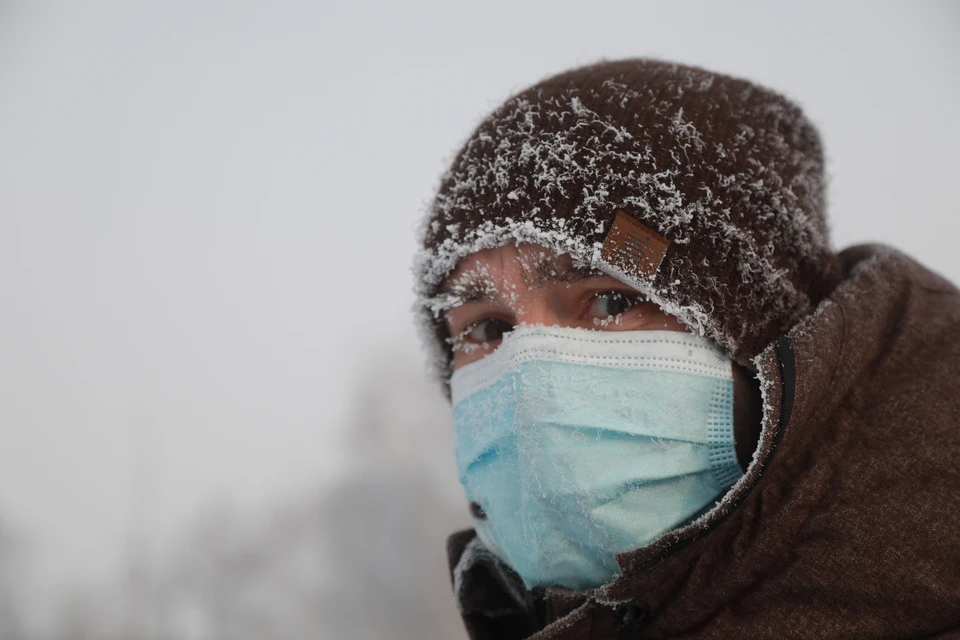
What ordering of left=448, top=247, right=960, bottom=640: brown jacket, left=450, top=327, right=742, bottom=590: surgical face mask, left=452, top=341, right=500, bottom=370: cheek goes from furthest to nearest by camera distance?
left=452, top=341, right=500, bottom=370: cheek
left=450, top=327, right=742, bottom=590: surgical face mask
left=448, top=247, right=960, bottom=640: brown jacket

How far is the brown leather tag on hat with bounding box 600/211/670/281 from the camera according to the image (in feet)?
3.52

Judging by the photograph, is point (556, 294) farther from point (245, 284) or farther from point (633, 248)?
point (245, 284)

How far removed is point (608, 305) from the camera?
114cm

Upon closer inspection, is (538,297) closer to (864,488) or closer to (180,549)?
(864,488)

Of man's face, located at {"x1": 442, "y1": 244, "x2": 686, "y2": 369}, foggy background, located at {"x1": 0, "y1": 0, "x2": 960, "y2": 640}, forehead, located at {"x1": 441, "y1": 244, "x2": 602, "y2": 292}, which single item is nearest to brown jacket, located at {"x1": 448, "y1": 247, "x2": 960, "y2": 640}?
man's face, located at {"x1": 442, "y1": 244, "x2": 686, "y2": 369}

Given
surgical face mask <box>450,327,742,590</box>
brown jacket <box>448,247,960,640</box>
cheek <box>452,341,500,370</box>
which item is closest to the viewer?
brown jacket <box>448,247,960,640</box>

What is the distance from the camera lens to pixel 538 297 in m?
1.13

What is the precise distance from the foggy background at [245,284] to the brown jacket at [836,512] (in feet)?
3.31

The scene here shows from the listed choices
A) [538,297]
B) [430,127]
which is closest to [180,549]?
[538,297]

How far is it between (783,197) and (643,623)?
81cm

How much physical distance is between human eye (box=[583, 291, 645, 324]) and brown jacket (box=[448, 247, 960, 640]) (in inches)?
9.5

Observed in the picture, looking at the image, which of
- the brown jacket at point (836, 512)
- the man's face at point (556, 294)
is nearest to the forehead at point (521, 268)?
the man's face at point (556, 294)

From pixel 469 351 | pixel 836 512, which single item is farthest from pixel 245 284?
pixel 836 512

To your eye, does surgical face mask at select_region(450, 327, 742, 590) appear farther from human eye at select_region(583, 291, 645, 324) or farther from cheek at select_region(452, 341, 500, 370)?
cheek at select_region(452, 341, 500, 370)
